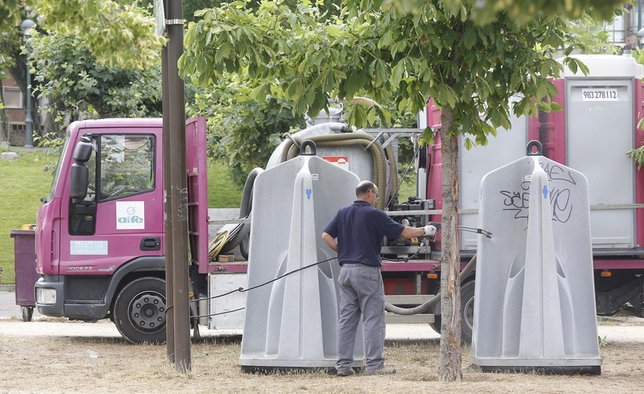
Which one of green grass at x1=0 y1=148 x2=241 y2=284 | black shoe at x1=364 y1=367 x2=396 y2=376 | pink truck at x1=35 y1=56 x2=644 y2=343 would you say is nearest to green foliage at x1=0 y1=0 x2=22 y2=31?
black shoe at x1=364 y1=367 x2=396 y2=376

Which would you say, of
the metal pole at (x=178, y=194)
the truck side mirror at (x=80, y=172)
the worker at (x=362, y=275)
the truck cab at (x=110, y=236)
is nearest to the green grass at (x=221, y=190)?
the truck cab at (x=110, y=236)

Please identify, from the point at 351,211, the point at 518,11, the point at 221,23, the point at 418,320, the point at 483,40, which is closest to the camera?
the point at 518,11

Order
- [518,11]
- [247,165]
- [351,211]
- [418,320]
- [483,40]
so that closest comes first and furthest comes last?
[518,11], [483,40], [351,211], [418,320], [247,165]

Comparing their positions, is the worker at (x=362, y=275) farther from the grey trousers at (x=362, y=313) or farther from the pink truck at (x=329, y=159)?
the pink truck at (x=329, y=159)

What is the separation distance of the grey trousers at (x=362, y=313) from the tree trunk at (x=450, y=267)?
0.65 m

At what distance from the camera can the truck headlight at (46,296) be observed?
995 centimetres

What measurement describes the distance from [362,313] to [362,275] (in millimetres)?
355

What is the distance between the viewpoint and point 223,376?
302 inches

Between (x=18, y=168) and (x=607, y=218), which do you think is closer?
(x=607, y=218)

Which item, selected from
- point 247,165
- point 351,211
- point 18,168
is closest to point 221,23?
point 351,211

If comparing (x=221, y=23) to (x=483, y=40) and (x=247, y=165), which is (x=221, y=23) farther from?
(x=247, y=165)

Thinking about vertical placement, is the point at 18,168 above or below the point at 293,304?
above

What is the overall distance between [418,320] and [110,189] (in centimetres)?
372

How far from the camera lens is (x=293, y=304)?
7734mm
